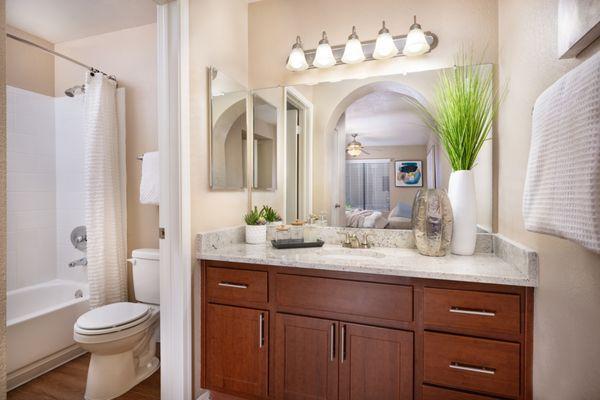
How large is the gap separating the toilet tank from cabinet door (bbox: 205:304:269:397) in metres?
0.86

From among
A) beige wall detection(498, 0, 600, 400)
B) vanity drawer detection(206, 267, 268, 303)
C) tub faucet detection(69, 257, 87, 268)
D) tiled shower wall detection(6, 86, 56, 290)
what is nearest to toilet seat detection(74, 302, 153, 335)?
vanity drawer detection(206, 267, 268, 303)

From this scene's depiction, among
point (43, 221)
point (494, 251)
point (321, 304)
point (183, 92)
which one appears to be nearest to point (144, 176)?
point (183, 92)

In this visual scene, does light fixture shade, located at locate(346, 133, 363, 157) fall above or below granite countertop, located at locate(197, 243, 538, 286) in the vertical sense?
above

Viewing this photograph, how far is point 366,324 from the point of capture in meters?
1.39

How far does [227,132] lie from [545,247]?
1697 mm

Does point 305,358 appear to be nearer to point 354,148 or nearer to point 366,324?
point 366,324

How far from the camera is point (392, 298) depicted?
1.35 meters

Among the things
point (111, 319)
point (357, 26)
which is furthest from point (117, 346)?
point (357, 26)

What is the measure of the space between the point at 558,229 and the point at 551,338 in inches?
20.8

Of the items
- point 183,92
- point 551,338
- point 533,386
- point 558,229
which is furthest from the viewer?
point 183,92

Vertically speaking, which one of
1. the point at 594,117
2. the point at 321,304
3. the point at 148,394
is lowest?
the point at 148,394

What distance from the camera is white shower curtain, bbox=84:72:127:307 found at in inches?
94.3

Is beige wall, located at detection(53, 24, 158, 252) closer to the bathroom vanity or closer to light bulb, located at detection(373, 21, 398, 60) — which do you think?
the bathroom vanity

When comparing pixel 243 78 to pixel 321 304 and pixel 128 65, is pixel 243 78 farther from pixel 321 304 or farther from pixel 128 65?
pixel 321 304
